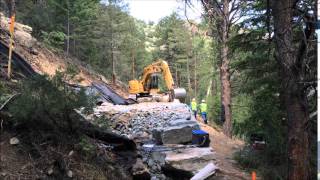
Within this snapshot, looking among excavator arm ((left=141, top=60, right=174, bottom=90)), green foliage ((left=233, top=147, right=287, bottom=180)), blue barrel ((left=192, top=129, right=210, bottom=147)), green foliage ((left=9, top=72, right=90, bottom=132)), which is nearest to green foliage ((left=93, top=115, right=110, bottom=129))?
green foliage ((left=9, top=72, right=90, bottom=132))

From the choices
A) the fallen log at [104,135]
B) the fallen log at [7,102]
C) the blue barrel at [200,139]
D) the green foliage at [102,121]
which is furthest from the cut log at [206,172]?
the fallen log at [7,102]

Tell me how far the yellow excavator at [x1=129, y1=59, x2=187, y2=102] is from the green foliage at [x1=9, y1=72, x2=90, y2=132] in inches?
630

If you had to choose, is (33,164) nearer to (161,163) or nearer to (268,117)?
(161,163)

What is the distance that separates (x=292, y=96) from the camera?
6.50 meters

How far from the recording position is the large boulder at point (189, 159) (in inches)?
371

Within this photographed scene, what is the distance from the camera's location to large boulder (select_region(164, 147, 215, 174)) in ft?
30.9

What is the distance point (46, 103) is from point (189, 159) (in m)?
3.95

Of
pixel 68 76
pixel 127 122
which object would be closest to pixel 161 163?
pixel 68 76

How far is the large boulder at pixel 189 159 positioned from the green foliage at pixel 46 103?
2.79 m

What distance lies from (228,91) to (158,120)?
143 inches

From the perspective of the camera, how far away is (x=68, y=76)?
8.12 m

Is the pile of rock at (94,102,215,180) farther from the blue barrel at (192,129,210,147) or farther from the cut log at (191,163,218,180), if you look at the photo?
the cut log at (191,163,218,180)

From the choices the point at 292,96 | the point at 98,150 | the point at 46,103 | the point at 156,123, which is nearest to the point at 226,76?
the point at 156,123

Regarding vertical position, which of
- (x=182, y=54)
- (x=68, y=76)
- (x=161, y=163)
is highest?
(x=182, y=54)
